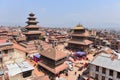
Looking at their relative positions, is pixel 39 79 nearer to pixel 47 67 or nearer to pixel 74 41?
pixel 47 67

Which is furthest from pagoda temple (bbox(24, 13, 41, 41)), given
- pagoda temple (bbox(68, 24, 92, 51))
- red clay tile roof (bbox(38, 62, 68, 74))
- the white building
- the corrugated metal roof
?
the corrugated metal roof

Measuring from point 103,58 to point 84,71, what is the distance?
7099 mm

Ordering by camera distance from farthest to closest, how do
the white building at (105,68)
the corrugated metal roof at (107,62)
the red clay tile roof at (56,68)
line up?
the red clay tile roof at (56,68)
the corrugated metal roof at (107,62)
the white building at (105,68)

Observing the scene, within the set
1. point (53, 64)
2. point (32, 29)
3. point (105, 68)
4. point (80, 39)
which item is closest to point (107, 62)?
point (105, 68)

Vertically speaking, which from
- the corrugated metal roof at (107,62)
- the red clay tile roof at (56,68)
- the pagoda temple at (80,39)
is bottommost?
the red clay tile roof at (56,68)

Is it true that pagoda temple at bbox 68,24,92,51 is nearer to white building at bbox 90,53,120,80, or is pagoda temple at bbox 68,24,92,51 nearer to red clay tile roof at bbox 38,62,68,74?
white building at bbox 90,53,120,80

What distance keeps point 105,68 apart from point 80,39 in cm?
2747

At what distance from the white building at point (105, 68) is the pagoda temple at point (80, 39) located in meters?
21.7

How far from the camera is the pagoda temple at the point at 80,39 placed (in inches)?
2111

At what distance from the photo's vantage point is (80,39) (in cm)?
5547

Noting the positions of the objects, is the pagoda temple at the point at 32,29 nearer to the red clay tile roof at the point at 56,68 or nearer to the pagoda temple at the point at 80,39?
the pagoda temple at the point at 80,39

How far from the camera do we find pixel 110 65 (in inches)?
1126

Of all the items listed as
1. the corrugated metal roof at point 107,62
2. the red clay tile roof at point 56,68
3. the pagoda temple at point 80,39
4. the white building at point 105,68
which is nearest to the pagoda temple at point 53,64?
the red clay tile roof at point 56,68

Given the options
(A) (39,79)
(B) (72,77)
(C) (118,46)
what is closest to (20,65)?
(A) (39,79)
